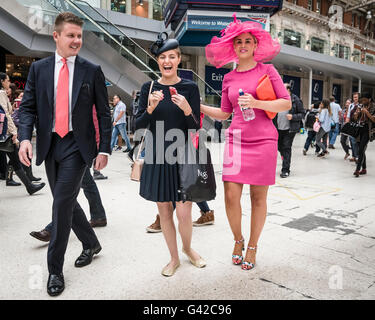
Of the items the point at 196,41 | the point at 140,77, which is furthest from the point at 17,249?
the point at 196,41

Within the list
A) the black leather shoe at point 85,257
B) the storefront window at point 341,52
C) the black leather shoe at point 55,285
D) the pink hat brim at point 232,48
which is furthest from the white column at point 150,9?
the storefront window at point 341,52

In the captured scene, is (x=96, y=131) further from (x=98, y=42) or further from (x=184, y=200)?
(x=98, y=42)

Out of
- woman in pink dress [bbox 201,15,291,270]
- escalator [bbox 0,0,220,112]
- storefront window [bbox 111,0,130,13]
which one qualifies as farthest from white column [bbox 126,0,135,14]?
woman in pink dress [bbox 201,15,291,270]

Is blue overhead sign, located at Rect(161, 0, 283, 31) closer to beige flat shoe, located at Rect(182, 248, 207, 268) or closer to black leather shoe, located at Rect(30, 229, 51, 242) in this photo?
black leather shoe, located at Rect(30, 229, 51, 242)

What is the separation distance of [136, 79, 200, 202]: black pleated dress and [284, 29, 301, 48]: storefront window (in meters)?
24.9

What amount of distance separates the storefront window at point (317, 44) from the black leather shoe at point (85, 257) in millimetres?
28581

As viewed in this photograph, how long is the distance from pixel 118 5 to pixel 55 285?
16.7 meters

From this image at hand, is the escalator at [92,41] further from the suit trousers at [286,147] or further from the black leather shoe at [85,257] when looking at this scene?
the black leather shoe at [85,257]

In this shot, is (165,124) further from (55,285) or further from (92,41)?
(92,41)

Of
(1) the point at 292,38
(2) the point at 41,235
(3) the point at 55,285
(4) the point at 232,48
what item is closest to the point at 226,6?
(4) the point at 232,48

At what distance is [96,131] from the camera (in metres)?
2.67

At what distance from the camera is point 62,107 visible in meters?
2.46

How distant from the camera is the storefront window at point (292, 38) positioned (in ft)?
83.1

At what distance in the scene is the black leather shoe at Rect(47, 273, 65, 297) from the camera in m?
2.39
